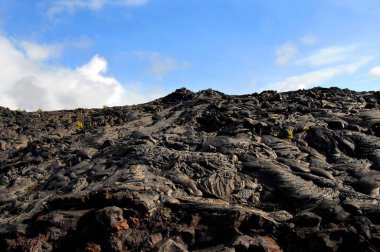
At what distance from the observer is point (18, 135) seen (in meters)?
30.5

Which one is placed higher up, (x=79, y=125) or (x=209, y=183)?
(x=79, y=125)

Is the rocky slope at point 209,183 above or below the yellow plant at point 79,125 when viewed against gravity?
below

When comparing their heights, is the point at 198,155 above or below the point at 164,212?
above

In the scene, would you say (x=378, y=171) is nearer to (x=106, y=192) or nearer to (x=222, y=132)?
(x=222, y=132)

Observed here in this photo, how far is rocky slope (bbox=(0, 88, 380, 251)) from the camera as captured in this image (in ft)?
42.7

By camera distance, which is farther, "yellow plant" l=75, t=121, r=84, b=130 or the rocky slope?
"yellow plant" l=75, t=121, r=84, b=130

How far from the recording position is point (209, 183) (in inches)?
615

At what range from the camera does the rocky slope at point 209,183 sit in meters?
13.0

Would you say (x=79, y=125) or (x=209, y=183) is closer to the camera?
(x=209, y=183)

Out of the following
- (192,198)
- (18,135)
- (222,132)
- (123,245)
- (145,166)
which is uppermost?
(18,135)

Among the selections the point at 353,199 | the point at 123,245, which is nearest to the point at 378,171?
the point at 353,199

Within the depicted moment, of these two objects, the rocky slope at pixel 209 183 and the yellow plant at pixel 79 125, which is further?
the yellow plant at pixel 79 125

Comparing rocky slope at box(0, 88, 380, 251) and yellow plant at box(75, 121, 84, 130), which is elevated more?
yellow plant at box(75, 121, 84, 130)

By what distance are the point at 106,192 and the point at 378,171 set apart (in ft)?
34.0
